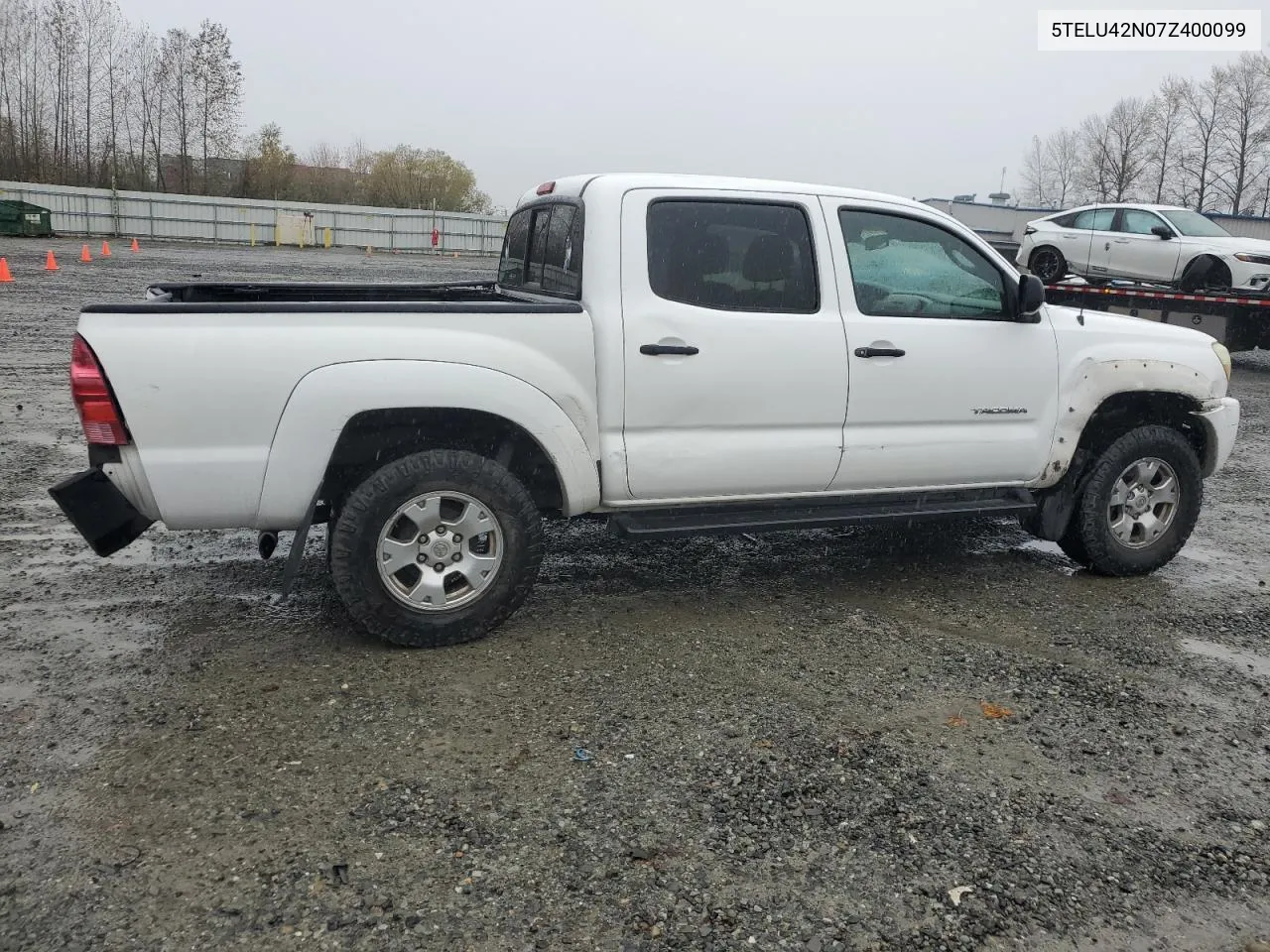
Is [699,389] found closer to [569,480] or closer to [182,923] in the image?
[569,480]

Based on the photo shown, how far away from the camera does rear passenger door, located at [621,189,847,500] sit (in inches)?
174

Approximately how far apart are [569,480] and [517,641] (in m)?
0.74

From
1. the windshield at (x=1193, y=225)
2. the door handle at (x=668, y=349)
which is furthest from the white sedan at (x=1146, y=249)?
the door handle at (x=668, y=349)

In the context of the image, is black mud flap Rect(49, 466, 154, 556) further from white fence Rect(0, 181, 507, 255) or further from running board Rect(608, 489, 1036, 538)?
white fence Rect(0, 181, 507, 255)

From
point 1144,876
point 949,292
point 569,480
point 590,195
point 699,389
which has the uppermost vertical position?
point 590,195

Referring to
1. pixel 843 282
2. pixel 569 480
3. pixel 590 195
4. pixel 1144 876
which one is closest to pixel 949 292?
pixel 843 282

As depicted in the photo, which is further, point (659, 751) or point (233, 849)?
point (659, 751)

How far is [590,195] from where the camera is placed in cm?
452

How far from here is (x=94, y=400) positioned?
147 inches

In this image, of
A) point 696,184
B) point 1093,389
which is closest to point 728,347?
point 696,184

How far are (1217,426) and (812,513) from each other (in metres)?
2.50

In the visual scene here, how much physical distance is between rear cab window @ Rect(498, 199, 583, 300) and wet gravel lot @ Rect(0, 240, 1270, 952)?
1.51 m

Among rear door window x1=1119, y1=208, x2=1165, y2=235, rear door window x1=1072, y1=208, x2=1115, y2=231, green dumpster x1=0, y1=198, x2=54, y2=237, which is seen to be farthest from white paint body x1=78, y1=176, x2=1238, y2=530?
green dumpster x1=0, y1=198, x2=54, y2=237

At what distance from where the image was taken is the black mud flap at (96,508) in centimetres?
390
